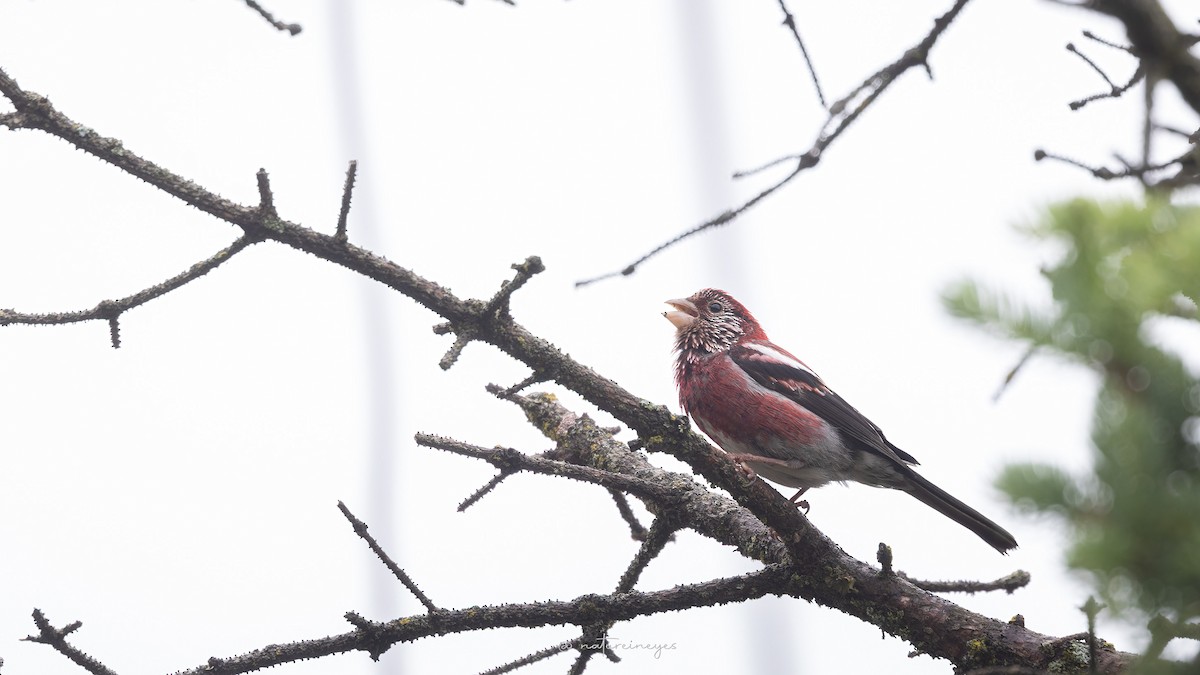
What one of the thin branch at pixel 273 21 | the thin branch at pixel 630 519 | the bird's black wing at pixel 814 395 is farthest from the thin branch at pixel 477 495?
the bird's black wing at pixel 814 395

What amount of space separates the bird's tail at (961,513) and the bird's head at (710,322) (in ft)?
3.30

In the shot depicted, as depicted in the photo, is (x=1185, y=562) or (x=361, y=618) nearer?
(x=1185, y=562)

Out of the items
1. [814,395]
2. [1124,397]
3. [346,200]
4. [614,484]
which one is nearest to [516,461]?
[614,484]

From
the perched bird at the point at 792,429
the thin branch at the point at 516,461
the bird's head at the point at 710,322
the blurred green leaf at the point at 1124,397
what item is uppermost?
the bird's head at the point at 710,322

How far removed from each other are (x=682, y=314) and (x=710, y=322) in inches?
5.5

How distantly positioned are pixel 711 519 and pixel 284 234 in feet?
5.05

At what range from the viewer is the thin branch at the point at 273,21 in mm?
2701

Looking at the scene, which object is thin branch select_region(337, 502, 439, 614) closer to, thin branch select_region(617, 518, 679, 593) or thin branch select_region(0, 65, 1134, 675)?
thin branch select_region(0, 65, 1134, 675)

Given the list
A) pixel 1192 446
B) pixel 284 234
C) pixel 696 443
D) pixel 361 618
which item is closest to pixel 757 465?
pixel 696 443

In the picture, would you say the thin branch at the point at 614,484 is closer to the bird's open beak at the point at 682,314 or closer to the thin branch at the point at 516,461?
the thin branch at the point at 516,461

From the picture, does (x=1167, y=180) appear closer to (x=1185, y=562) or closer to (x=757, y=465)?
(x=1185, y=562)

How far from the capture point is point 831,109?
1964mm

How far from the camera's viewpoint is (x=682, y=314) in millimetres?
4879

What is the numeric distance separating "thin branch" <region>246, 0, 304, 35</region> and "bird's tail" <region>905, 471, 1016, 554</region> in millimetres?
2903
